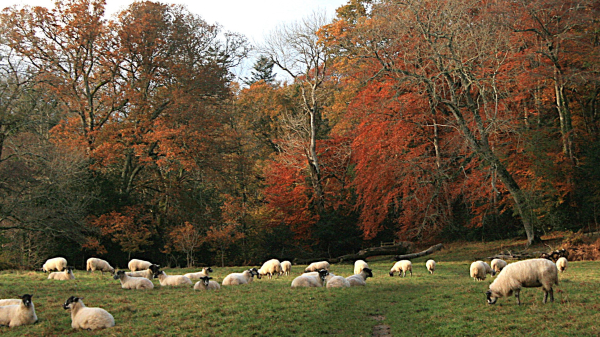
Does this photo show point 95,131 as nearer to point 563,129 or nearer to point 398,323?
point 398,323

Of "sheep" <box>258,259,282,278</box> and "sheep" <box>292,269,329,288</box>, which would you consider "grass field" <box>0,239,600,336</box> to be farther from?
"sheep" <box>258,259,282,278</box>

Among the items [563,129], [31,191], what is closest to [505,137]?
[563,129]

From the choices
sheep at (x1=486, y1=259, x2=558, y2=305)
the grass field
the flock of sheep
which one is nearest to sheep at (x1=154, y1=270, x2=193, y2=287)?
the flock of sheep

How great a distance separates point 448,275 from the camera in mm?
20562

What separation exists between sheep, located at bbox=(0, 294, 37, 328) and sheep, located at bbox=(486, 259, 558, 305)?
9615mm

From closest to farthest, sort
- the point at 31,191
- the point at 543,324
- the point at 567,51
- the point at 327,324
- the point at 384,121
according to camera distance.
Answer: the point at 543,324 < the point at 327,324 < the point at 31,191 < the point at 567,51 < the point at 384,121

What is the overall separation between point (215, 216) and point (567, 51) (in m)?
24.1

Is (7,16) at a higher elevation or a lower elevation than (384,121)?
higher

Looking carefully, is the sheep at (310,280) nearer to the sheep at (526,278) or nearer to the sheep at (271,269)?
the sheep at (271,269)

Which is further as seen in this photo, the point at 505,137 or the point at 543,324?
the point at 505,137

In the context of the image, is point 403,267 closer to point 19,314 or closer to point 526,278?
point 526,278

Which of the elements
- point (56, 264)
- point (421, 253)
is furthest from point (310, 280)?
point (421, 253)

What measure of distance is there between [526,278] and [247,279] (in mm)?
10616

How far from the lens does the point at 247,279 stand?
1822 centimetres
